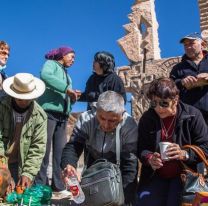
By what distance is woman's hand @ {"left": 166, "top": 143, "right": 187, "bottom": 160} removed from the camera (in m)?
3.22

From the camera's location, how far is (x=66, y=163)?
3592 mm

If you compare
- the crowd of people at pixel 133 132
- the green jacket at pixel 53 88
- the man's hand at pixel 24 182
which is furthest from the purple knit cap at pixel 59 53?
the man's hand at pixel 24 182

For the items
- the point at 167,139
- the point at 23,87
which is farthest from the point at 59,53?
the point at 167,139

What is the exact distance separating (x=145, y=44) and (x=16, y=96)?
495cm

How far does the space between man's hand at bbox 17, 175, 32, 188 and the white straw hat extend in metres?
0.70

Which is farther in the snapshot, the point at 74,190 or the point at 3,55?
the point at 3,55

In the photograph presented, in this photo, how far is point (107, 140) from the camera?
144 inches

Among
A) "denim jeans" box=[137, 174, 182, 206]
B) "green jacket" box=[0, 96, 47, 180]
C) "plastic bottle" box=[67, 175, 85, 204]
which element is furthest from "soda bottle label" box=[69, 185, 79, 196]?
"green jacket" box=[0, 96, 47, 180]

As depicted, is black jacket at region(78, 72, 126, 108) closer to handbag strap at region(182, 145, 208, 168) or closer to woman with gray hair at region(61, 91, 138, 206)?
woman with gray hair at region(61, 91, 138, 206)

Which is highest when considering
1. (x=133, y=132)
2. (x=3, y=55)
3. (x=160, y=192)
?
(x=3, y=55)

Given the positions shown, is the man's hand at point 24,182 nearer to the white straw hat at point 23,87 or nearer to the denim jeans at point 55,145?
the white straw hat at point 23,87

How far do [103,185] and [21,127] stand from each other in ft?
3.42

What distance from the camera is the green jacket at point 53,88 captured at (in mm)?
4797

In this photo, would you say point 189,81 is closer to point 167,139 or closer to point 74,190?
point 167,139
